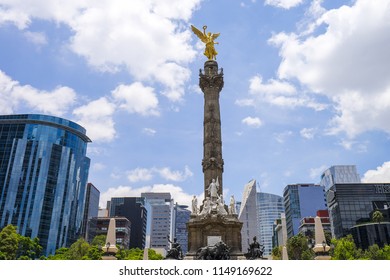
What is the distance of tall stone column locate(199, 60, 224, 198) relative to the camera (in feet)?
126

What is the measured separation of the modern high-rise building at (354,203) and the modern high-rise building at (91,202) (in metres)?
92.6

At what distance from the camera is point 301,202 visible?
484ft

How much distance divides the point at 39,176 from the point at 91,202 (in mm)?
66047

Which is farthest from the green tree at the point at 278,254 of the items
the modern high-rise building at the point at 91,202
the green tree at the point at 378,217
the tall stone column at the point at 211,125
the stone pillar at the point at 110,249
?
the modern high-rise building at the point at 91,202

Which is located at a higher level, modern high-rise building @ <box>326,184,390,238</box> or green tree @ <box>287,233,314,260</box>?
modern high-rise building @ <box>326,184,390,238</box>

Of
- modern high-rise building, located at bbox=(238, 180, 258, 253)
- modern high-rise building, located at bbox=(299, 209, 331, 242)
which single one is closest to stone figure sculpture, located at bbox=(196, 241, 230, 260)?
modern high-rise building, located at bbox=(299, 209, 331, 242)

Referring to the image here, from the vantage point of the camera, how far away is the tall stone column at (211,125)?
38541 mm

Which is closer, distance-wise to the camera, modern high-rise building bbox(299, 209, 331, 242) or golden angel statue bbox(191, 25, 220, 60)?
golden angel statue bbox(191, 25, 220, 60)

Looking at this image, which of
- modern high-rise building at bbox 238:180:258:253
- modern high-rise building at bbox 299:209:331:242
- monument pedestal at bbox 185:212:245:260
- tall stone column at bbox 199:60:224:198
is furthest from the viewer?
modern high-rise building at bbox 238:180:258:253

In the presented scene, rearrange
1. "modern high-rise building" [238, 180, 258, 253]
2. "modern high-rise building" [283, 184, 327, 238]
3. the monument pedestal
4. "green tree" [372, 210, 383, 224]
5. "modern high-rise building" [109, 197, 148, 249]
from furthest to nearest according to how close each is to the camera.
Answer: "modern high-rise building" [238, 180, 258, 253] < "modern high-rise building" [109, 197, 148, 249] < "modern high-rise building" [283, 184, 327, 238] < "green tree" [372, 210, 383, 224] < the monument pedestal

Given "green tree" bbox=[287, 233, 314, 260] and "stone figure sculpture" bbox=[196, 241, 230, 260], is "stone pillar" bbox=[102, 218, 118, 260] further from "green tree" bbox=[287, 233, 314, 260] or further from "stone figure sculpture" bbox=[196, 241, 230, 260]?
"green tree" bbox=[287, 233, 314, 260]

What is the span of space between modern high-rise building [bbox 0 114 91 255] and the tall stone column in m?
66.8

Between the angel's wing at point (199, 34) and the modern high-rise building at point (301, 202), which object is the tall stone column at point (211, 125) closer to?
the angel's wing at point (199, 34)
